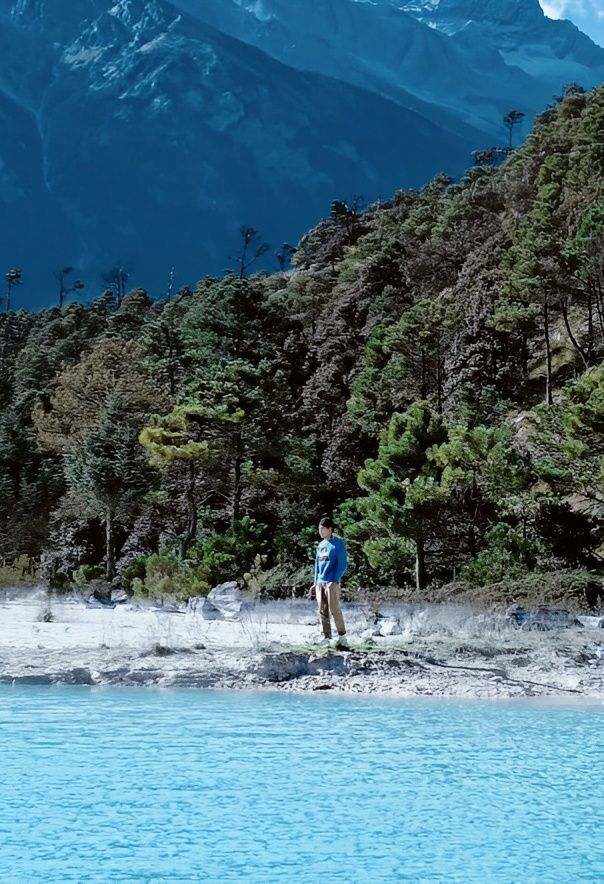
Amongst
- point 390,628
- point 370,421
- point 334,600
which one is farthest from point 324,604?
point 370,421

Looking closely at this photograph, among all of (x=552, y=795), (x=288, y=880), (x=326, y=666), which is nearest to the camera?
(x=288, y=880)

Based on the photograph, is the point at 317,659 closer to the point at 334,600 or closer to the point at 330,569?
the point at 334,600

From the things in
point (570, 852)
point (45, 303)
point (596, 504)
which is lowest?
point (570, 852)

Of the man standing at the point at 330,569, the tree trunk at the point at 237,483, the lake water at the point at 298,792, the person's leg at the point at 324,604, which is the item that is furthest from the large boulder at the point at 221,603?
the lake water at the point at 298,792

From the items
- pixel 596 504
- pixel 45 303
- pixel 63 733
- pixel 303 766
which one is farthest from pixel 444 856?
pixel 45 303

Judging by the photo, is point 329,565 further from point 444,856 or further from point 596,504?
point 596,504

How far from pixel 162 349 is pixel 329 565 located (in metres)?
32.2

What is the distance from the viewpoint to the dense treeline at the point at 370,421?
27.5 meters

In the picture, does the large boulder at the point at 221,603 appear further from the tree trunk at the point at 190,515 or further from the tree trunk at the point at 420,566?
the tree trunk at the point at 190,515

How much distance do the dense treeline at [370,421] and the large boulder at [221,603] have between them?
0.92 m

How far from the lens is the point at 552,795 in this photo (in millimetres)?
8453

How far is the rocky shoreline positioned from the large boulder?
3132mm

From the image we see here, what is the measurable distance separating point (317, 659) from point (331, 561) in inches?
57.7

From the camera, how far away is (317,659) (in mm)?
14531
